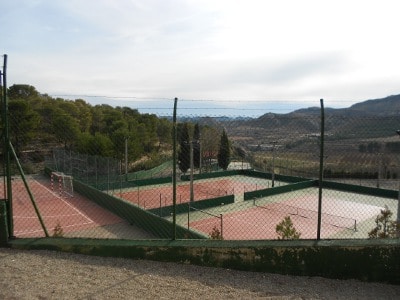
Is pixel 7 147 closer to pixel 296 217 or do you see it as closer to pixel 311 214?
pixel 296 217

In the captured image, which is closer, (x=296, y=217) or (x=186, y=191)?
(x=296, y=217)

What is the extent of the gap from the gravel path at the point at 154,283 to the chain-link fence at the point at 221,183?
94 centimetres

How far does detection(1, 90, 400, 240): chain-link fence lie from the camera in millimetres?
6711

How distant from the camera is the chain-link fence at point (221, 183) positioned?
671 cm

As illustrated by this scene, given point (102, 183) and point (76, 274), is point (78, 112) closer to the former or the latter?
point (102, 183)

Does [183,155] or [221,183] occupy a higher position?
[183,155]

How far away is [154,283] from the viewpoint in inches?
188

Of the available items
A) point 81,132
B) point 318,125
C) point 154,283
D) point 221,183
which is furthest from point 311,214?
point 81,132

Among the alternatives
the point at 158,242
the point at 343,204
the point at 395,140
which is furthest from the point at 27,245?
the point at 343,204

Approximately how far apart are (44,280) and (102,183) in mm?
Result: 19515

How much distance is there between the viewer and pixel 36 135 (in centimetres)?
3578

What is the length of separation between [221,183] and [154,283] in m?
25.6

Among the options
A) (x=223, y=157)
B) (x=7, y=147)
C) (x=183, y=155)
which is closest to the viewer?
(x=7, y=147)

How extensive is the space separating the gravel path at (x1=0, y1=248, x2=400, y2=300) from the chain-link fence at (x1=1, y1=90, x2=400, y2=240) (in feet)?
3.08
